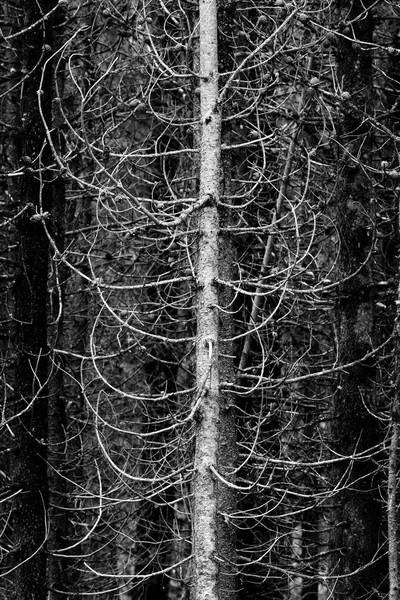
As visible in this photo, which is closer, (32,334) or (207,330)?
(207,330)

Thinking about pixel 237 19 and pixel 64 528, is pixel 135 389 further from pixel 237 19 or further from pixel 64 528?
pixel 237 19

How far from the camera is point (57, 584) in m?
11.8

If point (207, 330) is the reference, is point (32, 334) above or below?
above

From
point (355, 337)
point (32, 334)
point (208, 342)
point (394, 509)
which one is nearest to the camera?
point (208, 342)

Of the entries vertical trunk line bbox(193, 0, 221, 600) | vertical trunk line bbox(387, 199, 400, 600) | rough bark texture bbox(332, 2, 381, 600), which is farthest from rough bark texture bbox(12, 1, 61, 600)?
vertical trunk line bbox(387, 199, 400, 600)

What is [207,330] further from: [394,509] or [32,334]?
[32,334]

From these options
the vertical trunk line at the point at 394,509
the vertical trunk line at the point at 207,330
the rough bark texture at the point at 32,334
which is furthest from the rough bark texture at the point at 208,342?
the rough bark texture at the point at 32,334

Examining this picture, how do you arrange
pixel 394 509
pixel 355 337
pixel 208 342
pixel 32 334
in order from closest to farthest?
pixel 208 342
pixel 394 509
pixel 32 334
pixel 355 337

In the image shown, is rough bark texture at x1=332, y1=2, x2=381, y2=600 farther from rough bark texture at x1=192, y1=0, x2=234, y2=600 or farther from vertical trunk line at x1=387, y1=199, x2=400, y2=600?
rough bark texture at x1=192, y1=0, x2=234, y2=600

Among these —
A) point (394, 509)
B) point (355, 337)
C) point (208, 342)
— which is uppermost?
point (355, 337)

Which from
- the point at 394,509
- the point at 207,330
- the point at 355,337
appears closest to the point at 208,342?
the point at 207,330

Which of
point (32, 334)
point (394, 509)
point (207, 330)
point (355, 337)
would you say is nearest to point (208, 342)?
point (207, 330)

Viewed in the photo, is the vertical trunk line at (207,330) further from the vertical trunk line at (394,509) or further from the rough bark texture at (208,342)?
the vertical trunk line at (394,509)

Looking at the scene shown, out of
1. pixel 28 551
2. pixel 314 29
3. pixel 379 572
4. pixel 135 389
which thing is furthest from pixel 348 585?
pixel 135 389
